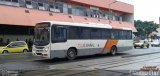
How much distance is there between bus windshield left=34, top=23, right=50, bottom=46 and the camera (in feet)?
58.1

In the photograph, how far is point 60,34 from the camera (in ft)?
60.2

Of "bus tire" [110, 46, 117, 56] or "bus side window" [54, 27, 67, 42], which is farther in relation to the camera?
"bus tire" [110, 46, 117, 56]

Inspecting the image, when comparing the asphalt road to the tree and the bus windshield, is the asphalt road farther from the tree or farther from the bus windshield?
the tree

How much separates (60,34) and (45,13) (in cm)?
1896

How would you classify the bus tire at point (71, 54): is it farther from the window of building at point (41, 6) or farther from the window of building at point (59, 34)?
the window of building at point (41, 6)

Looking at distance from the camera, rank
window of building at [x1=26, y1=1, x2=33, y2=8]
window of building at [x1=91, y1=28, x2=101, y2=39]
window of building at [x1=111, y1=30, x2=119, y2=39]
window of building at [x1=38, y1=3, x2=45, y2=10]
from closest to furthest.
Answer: window of building at [x1=91, y1=28, x2=101, y2=39]
window of building at [x1=111, y1=30, x2=119, y2=39]
window of building at [x1=26, y1=1, x2=33, y2=8]
window of building at [x1=38, y1=3, x2=45, y2=10]

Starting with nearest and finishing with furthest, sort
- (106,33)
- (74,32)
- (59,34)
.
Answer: (59,34) → (74,32) → (106,33)

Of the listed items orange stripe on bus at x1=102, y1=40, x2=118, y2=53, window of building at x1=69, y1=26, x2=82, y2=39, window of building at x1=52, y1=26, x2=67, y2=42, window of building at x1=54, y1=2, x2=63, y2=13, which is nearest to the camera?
window of building at x1=52, y1=26, x2=67, y2=42

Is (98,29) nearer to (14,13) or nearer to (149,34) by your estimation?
(14,13)

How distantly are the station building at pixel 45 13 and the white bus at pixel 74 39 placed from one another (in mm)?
1832

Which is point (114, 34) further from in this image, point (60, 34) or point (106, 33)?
point (60, 34)

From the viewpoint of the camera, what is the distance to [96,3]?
4741cm

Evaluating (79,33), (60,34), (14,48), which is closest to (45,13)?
(14,48)

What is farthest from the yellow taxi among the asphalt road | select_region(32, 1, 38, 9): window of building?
select_region(32, 1, 38, 9): window of building
